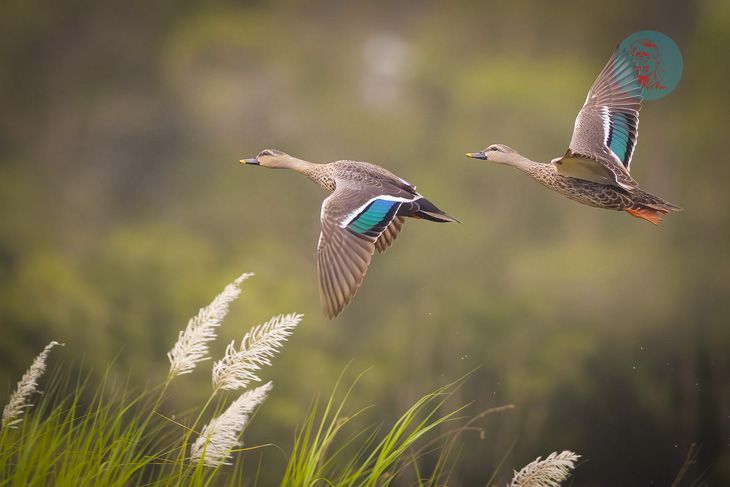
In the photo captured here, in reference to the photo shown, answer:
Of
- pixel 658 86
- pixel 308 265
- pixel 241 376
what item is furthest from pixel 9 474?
pixel 308 265

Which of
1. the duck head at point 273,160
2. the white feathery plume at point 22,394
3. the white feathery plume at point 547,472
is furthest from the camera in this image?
the duck head at point 273,160

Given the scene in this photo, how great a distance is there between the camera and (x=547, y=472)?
183cm

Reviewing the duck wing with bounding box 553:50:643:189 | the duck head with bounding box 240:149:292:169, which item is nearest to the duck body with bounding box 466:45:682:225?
the duck wing with bounding box 553:50:643:189

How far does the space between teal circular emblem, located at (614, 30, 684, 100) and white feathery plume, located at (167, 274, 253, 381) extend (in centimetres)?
192

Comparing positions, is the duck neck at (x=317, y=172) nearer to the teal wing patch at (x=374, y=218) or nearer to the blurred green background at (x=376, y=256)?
the teal wing patch at (x=374, y=218)

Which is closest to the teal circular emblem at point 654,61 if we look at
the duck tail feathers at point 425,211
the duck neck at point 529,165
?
the duck neck at point 529,165

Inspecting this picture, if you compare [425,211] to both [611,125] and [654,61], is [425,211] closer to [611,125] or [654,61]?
[611,125]

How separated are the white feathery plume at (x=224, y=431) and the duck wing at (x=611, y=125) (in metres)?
1.28

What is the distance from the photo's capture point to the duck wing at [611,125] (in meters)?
2.43

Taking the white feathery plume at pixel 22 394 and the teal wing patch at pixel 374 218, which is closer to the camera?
the white feathery plume at pixel 22 394

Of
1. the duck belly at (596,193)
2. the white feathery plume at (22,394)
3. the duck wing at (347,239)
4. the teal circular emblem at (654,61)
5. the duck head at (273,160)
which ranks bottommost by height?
the white feathery plume at (22,394)

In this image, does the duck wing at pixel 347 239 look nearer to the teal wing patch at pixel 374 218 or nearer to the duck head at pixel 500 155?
the teal wing patch at pixel 374 218

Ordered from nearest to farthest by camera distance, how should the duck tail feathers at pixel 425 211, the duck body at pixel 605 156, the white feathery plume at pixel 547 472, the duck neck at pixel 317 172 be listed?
the white feathery plume at pixel 547 472 → the duck body at pixel 605 156 → the duck tail feathers at pixel 425 211 → the duck neck at pixel 317 172

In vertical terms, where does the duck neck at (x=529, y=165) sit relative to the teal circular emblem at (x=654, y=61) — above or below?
below
